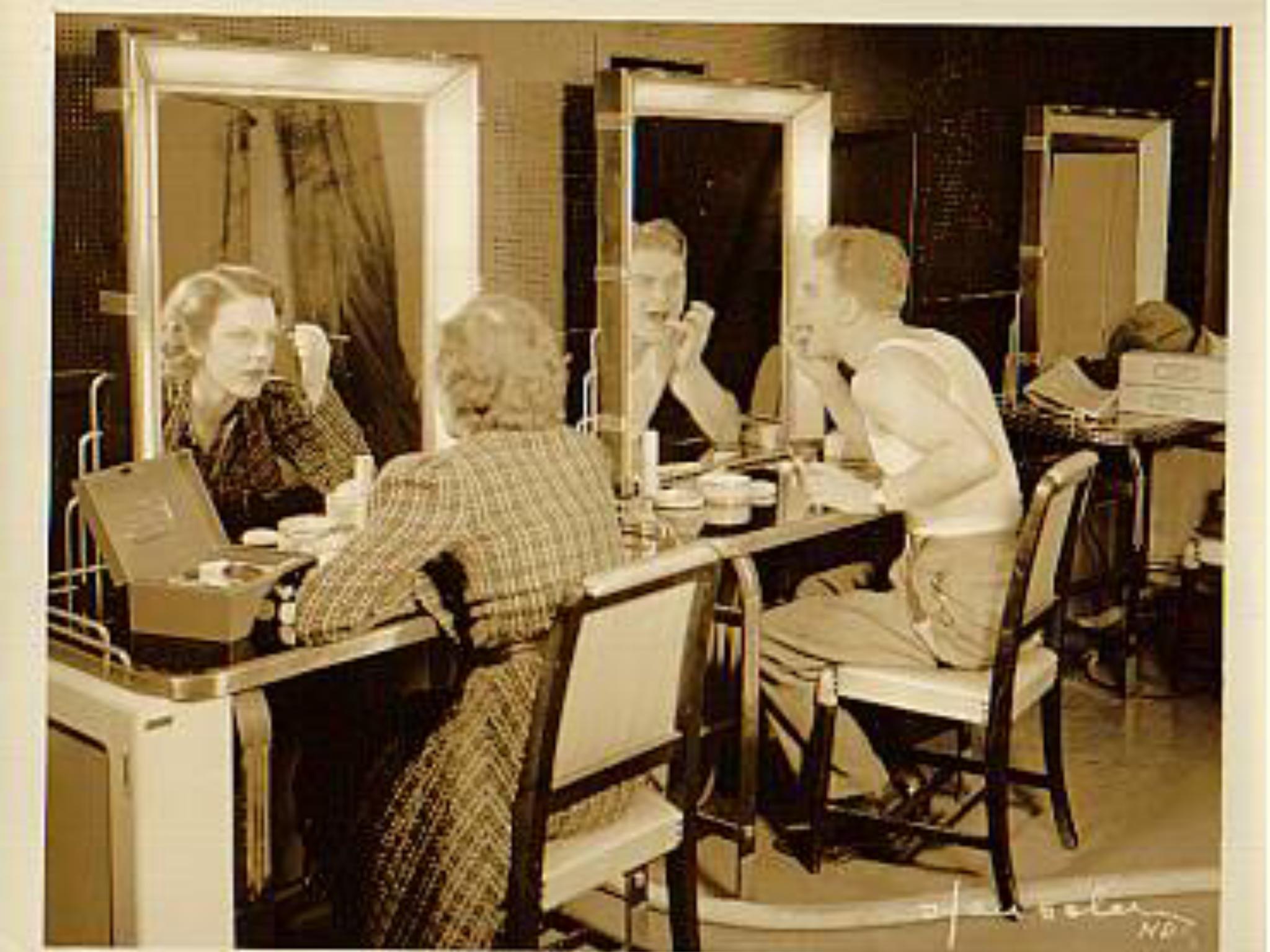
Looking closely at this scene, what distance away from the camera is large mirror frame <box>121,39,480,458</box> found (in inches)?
69.9

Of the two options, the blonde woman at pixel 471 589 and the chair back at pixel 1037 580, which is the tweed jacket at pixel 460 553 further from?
the chair back at pixel 1037 580

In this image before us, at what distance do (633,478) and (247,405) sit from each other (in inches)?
16.1

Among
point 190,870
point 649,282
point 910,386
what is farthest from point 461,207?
point 190,870

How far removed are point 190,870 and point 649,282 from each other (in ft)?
2.32

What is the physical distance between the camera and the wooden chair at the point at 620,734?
1797mm

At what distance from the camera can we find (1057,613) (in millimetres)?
2041

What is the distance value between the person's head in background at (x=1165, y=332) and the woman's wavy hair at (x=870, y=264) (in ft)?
0.69

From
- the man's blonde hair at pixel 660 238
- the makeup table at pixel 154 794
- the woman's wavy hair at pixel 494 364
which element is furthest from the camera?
the man's blonde hair at pixel 660 238

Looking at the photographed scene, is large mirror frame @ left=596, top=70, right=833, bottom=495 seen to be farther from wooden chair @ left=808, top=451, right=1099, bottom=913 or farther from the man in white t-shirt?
wooden chair @ left=808, top=451, right=1099, bottom=913

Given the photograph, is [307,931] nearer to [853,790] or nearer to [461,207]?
[853,790]

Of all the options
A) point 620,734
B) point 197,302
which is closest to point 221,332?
point 197,302

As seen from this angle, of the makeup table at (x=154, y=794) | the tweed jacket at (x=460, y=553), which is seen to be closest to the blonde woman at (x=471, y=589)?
the tweed jacket at (x=460, y=553)

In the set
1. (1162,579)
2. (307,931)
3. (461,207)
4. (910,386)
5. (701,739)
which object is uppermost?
(461,207)

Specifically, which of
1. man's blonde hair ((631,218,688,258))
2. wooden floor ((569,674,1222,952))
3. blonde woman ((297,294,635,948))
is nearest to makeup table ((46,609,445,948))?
blonde woman ((297,294,635,948))
